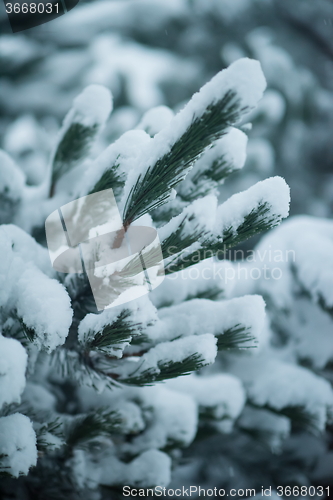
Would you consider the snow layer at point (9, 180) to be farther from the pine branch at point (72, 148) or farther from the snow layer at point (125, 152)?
the snow layer at point (125, 152)

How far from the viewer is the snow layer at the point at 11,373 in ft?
2.58

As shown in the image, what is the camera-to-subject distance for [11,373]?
0.80 meters

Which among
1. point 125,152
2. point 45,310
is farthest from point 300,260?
point 45,310

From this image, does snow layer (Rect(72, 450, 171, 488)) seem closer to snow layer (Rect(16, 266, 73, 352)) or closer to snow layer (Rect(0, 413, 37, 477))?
snow layer (Rect(0, 413, 37, 477))

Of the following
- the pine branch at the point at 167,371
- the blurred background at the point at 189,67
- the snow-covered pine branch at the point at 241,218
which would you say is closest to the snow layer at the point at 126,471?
the pine branch at the point at 167,371

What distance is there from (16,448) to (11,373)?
0.21 metres

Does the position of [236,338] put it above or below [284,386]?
above

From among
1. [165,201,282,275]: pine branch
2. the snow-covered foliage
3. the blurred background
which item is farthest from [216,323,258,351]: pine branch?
the blurred background

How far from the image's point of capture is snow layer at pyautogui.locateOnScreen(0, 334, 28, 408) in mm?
788

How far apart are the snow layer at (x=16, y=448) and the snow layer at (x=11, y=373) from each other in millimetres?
145

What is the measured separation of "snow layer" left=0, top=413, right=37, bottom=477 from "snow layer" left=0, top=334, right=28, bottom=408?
0.47 feet

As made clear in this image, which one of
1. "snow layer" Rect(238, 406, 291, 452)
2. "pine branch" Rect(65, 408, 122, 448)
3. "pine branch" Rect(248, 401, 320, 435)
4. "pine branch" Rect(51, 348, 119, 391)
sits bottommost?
"snow layer" Rect(238, 406, 291, 452)

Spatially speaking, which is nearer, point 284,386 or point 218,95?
point 218,95

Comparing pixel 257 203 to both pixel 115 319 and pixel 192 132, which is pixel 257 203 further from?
pixel 115 319
